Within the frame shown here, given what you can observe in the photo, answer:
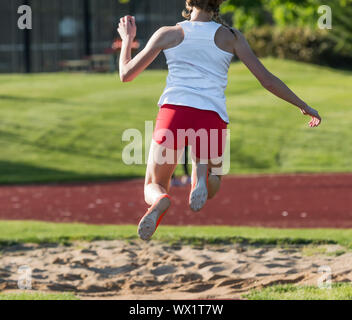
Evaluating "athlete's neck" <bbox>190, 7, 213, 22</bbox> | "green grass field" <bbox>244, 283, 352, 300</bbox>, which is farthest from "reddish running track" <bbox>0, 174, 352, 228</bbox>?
"athlete's neck" <bbox>190, 7, 213, 22</bbox>

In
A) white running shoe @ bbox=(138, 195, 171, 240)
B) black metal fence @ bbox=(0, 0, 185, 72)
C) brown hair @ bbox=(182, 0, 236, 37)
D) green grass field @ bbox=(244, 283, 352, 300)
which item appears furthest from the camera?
black metal fence @ bbox=(0, 0, 185, 72)

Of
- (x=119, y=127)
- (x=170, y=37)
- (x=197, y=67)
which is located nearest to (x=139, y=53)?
(x=170, y=37)

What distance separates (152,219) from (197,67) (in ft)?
3.49

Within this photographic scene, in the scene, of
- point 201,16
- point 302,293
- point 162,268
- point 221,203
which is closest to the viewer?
point 201,16

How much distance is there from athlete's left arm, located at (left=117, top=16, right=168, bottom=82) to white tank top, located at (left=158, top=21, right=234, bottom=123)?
0.09m

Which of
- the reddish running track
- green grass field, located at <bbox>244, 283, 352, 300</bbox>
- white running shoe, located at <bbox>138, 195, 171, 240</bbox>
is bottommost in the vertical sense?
the reddish running track

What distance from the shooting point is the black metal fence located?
138 feet

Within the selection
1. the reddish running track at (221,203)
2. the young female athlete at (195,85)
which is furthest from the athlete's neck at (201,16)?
the reddish running track at (221,203)

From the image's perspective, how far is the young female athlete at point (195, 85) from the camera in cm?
529

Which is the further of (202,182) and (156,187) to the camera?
(156,187)

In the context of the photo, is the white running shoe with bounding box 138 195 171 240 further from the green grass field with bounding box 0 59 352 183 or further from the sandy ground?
the green grass field with bounding box 0 59 352 183

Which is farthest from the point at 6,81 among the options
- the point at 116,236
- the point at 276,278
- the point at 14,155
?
the point at 276,278

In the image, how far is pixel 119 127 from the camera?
24.0 metres

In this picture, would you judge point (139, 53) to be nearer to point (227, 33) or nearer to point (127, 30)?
point (127, 30)
